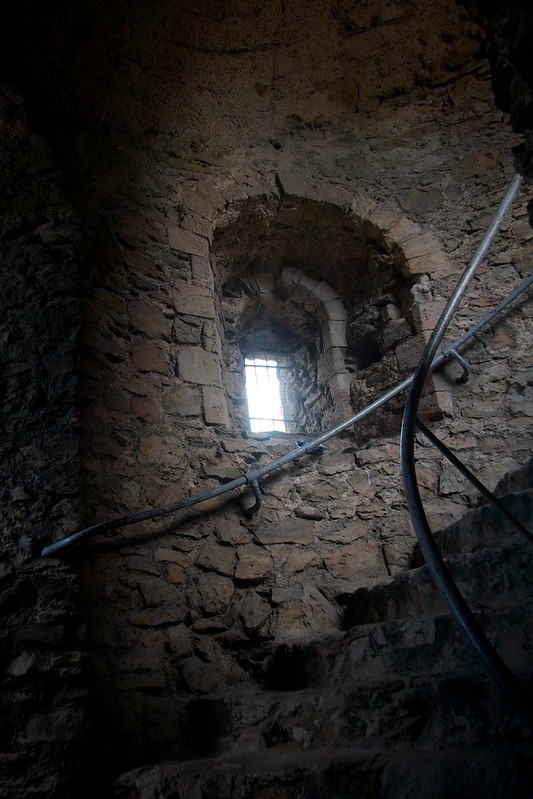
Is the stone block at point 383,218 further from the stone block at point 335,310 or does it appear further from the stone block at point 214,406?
the stone block at point 214,406

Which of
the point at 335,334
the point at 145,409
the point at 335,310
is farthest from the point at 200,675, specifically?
the point at 335,310

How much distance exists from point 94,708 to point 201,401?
1.56 meters

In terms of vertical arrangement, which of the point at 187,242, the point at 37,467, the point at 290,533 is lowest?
the point at 290,533

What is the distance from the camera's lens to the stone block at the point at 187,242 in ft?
10.9

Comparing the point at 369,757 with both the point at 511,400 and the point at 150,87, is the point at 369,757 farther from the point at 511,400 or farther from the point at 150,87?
the point at 150,87

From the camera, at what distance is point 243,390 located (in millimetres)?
3852

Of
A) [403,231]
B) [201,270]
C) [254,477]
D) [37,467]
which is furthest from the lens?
[403,231]

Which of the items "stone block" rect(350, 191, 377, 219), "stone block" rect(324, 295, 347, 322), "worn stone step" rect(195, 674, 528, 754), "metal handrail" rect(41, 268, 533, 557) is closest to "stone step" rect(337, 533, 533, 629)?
"worn stone step" rect(195, 674, 528, 754)

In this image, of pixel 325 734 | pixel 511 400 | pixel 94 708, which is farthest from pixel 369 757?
pixel 511 400

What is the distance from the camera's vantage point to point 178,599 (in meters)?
2.29

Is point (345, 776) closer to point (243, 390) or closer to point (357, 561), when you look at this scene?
point (357, 561)

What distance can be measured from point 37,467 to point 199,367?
116cm

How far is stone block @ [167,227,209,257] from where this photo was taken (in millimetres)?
3326

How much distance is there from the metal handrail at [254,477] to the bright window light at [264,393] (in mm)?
1093
